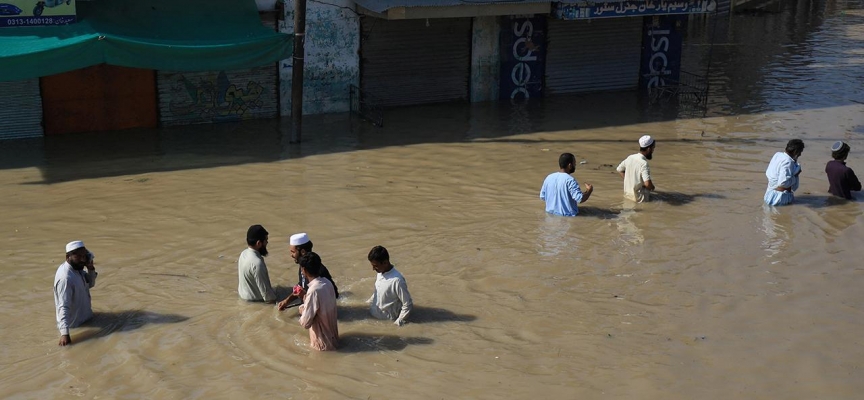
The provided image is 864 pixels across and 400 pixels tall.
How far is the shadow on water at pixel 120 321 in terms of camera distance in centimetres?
845

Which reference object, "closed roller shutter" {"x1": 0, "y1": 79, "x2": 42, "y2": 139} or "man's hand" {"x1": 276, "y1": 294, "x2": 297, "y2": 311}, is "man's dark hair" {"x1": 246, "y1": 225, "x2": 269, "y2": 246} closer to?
"man's hand" {"x1": 276, "y1": 294, "x2": 297, "y2": 311}

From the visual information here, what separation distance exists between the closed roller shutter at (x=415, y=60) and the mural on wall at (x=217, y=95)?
210cm

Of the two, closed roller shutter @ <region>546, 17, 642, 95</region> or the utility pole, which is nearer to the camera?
the utility pole

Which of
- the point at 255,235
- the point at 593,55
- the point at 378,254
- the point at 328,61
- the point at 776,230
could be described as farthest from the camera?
the point at 593,55

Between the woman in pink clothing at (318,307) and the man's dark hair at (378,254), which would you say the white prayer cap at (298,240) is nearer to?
the woman in pink clothing at (318,307)

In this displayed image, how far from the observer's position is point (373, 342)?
8289 millimetres

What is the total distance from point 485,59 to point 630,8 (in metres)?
3.26

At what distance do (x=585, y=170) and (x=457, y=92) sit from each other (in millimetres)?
6224

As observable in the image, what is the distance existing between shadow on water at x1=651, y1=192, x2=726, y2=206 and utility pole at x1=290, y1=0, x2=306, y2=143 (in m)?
6.14

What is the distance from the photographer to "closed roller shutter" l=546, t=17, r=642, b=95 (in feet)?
68.2

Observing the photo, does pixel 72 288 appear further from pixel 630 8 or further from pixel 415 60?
pixel 630 8

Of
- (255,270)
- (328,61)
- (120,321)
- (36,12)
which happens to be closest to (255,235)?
(255,270)

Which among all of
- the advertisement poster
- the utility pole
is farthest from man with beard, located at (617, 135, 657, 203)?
the advertisement poster

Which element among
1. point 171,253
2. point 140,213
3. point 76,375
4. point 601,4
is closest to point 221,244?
point 171,253
